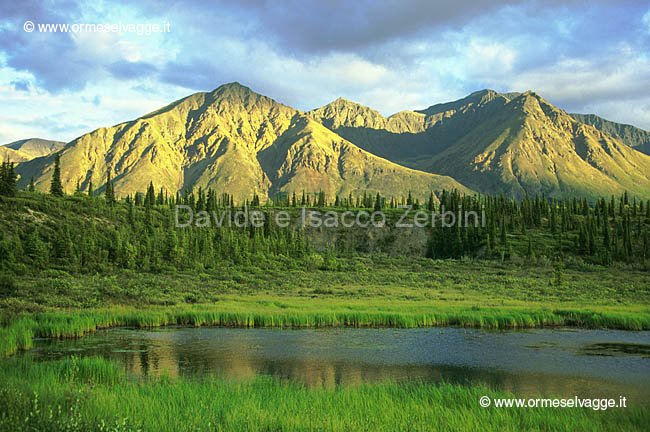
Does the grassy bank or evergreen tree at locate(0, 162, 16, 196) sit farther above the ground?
evergreen tree at locate(0, 162, 16, 196)

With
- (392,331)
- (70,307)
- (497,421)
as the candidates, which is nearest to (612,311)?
(392,331)

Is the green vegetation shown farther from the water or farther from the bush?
the water

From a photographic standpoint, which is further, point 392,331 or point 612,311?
point 612,311

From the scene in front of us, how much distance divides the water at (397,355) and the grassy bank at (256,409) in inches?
148

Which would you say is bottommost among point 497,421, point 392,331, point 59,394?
point 392,331

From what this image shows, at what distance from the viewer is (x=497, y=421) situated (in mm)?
12805

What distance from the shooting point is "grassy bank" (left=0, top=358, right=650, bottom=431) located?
11031 millimetres

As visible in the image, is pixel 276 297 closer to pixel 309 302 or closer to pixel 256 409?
pixel 309 302

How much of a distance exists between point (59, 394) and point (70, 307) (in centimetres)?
2619

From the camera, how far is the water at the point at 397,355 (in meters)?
20.0

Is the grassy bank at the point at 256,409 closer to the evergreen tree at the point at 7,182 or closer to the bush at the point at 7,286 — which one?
the bush at the point at 7,286

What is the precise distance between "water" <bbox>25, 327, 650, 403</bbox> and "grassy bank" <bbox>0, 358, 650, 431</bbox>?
376 cm

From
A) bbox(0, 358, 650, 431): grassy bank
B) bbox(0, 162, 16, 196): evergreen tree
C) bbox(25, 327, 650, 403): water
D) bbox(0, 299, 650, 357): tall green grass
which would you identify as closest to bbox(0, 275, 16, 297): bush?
bbox(0, 299, 650, 357): tall green grass

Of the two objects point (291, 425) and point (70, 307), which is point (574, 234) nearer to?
point (70, 307)
